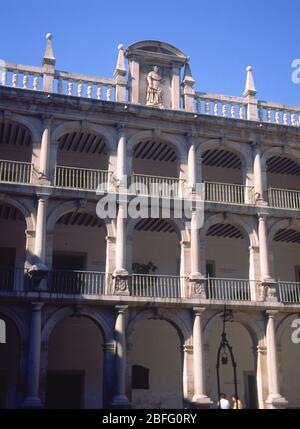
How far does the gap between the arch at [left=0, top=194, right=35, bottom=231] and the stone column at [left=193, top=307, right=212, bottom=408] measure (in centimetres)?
593

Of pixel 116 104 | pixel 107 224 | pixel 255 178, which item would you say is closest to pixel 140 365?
pixel 107 224

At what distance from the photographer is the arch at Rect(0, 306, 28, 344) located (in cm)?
1733

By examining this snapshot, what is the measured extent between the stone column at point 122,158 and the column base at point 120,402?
675 cm

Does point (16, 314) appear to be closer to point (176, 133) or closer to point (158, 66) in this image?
point (176, 133)

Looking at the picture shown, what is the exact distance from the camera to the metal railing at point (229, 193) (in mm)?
20859

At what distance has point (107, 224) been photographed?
62.9ft

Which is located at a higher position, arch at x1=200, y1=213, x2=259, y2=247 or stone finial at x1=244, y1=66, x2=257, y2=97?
stone finial at x1=244, y1=66, x2=257, y2=97

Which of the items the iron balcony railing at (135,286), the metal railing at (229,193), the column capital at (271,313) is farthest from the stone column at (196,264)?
the column capital at (271,313)

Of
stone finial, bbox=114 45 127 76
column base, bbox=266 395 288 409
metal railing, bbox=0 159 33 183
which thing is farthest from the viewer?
stone finial, bbox=114 45 127 76

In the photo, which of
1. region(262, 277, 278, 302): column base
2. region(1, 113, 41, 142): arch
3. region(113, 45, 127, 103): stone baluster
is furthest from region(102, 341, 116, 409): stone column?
region(113, 45, 127, 103): stone baluster

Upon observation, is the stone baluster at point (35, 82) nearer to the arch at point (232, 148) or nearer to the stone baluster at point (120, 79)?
the stone baluster at point (120, 79)

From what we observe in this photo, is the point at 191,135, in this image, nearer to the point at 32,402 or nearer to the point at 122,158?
the point at 122,158

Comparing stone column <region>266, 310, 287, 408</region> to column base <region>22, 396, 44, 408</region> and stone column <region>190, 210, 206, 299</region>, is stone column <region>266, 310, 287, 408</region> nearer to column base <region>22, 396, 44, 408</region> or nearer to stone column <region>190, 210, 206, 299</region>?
stone column <region>190, 210, 206, 299</region>

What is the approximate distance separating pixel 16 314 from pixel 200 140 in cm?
886
